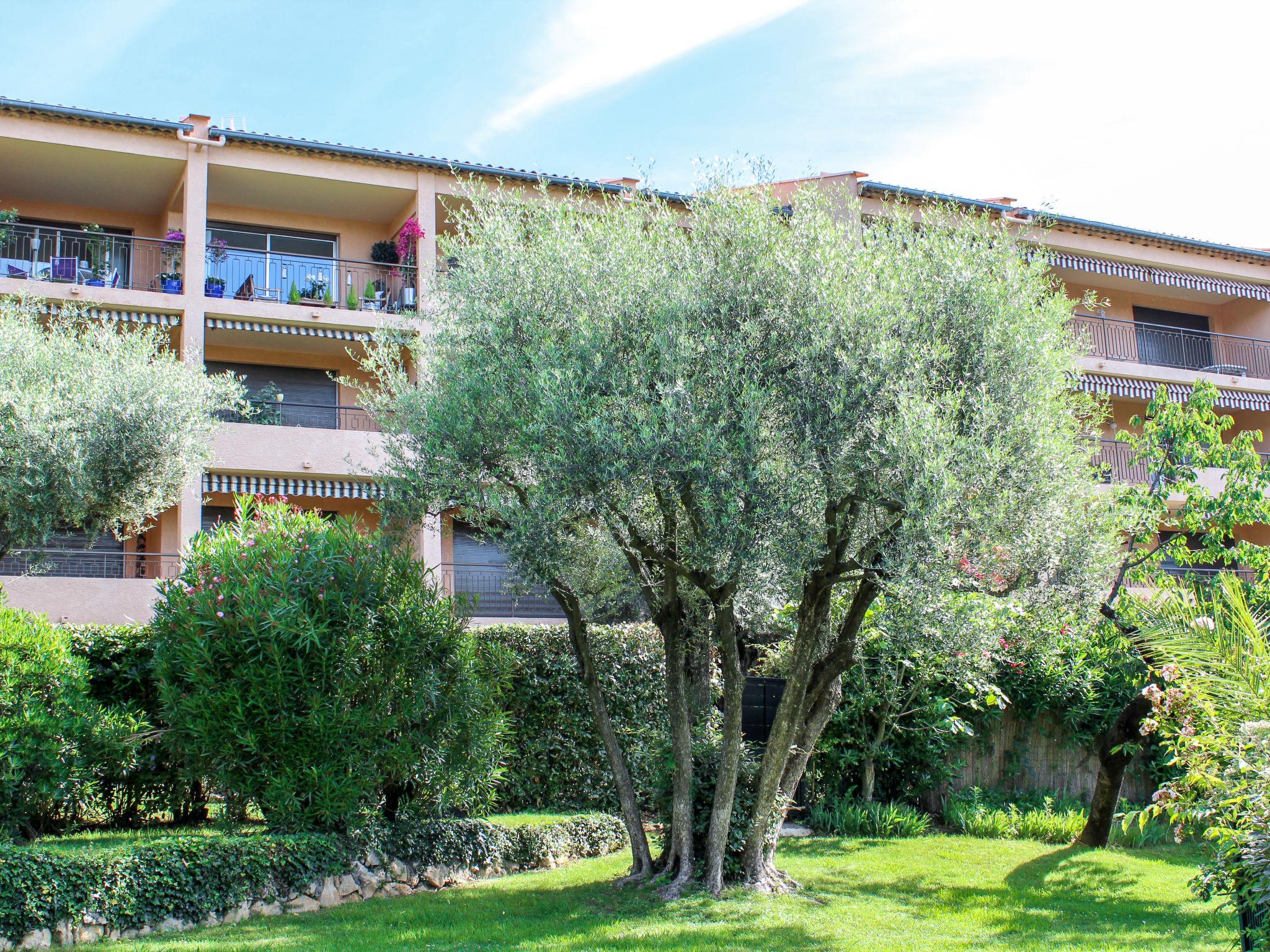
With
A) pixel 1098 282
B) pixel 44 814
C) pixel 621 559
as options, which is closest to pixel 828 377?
pixel 621 559

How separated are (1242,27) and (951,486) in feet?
16.7

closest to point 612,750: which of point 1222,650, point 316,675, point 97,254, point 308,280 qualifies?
point 316,675

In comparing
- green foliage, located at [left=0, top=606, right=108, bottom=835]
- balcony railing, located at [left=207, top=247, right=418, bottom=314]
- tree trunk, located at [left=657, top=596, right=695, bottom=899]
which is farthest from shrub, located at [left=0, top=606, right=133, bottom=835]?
balcony railing, located at [left=207, top=247, right=418, bottom=314]

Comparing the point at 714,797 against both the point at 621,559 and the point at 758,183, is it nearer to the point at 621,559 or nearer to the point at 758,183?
the point at 621,559

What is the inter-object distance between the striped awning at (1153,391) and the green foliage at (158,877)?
18774mm

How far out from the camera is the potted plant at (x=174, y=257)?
19547mm

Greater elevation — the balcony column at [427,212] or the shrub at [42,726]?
the balcony column at [427,212]

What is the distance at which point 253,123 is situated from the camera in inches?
787

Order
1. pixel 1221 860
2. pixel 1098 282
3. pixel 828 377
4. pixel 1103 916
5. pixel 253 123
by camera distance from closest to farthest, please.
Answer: pixel 1221 860
pixel 828 377
pixel 1103 916
pixel 253 123
pixel 1098 282

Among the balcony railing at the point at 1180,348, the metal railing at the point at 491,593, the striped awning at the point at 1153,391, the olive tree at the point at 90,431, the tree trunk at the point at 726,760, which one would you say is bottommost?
the tree trunk at the point at 726,760

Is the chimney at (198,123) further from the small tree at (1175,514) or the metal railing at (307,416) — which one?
the small tree at (1175,514)

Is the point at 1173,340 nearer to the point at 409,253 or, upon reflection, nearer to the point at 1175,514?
the point at 1175,514

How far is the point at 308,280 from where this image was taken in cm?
2098

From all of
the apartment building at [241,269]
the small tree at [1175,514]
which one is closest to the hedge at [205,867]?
the small tree at [1175,514]
